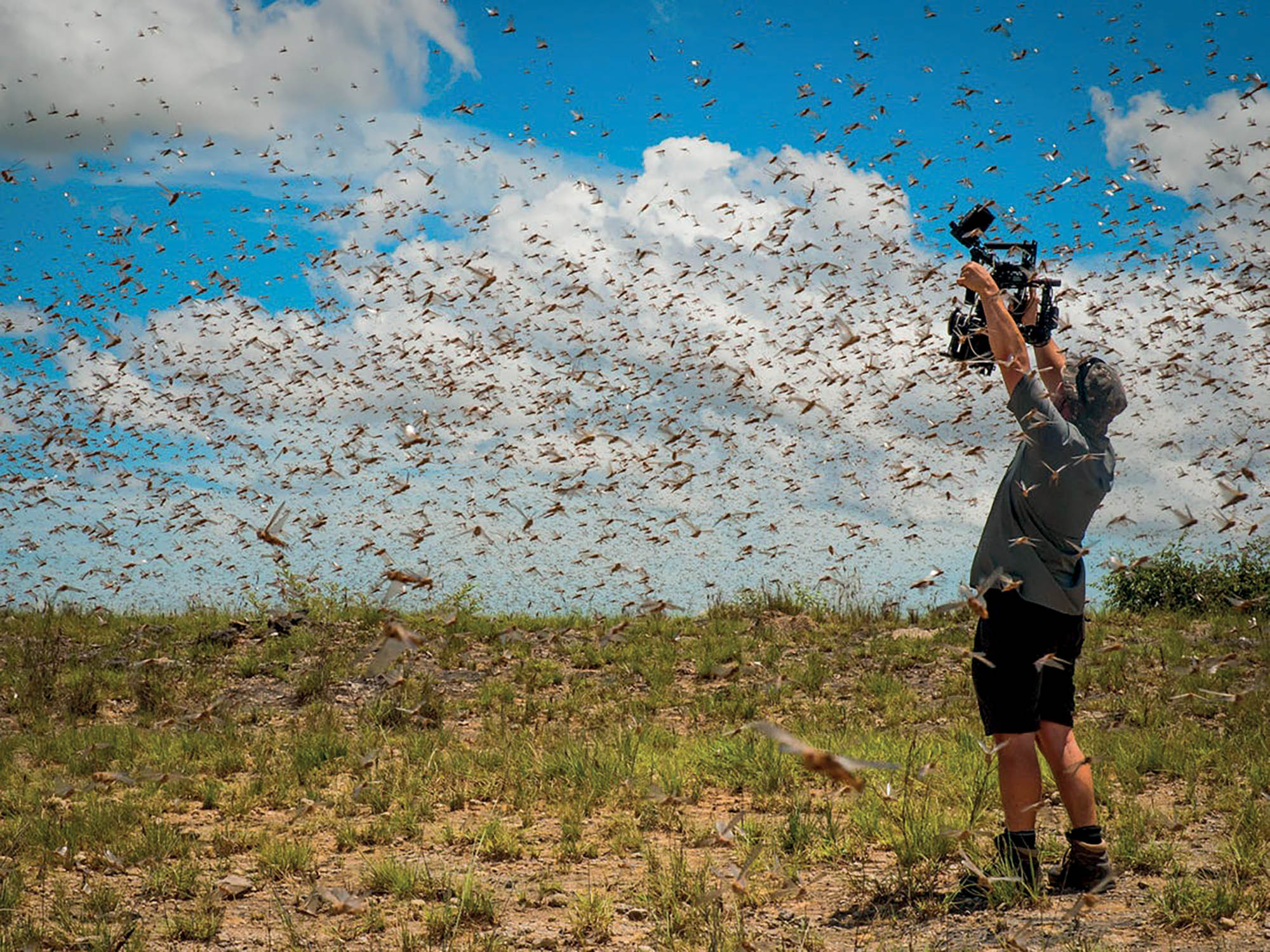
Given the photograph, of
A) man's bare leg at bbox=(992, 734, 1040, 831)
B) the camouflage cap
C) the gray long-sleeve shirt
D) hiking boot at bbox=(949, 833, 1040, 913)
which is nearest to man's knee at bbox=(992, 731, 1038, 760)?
man's bare leg at bbox=(992, 734, 1040, 831)

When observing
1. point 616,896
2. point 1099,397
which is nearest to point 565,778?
point 616,896

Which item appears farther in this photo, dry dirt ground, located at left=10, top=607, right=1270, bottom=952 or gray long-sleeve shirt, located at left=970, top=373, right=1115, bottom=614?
gray long-sleeve shirt, located at left=970, top=373, right=1115, bottom=614

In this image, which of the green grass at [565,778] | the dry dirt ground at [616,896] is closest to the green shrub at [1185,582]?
the green grass at [565,778]

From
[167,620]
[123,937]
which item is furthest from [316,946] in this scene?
[167,620]

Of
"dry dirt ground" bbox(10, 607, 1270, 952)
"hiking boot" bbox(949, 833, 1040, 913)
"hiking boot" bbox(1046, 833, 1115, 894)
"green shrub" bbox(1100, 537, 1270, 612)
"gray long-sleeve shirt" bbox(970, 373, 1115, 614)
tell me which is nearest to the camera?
"dry dirt ground" bbox(10, 607, 1270, 952)

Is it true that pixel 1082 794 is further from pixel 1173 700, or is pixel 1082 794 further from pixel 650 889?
pixel 1173 700

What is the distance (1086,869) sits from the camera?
4672 millimetres

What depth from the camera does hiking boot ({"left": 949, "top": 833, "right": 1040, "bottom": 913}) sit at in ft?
14.9

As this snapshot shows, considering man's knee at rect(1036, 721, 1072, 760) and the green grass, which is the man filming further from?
the green grass

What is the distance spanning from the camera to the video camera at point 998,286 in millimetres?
4723

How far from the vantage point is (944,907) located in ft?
14.7

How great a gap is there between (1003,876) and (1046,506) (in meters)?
1.77

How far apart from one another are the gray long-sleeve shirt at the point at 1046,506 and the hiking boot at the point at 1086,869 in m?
1.14

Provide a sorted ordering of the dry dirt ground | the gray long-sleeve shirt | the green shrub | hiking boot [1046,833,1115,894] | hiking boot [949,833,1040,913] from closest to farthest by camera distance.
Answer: the dry dirt ground
the gray long-sleeve shirt
hiking boot [949,833,1040,913]
hiking boot [1046,833,1115,894]
the green shrub
